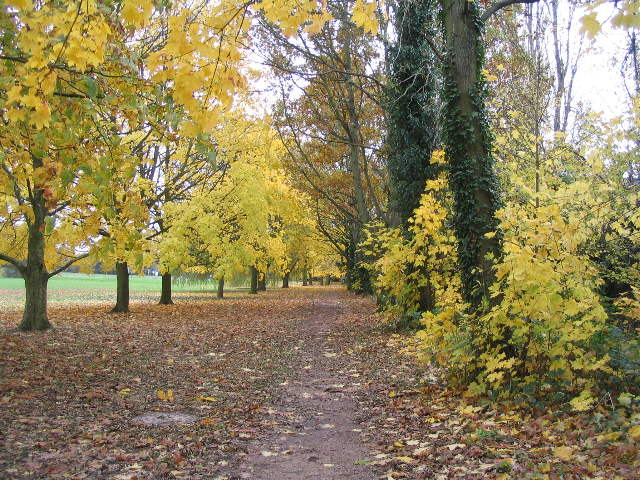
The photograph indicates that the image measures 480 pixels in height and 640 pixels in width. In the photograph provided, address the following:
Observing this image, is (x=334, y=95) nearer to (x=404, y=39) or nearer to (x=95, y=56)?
(x=404, y=39)

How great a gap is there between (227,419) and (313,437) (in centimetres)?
106

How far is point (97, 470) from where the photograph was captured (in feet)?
13.0

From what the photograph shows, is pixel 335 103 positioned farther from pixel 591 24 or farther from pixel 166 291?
pixel 591 24

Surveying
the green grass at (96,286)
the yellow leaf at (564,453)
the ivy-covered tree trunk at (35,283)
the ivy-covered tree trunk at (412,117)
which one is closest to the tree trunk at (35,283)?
the ivy-covered tree trunk at (35,283)

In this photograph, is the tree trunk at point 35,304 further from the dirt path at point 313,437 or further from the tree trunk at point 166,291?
the tree trunk at point 166,291

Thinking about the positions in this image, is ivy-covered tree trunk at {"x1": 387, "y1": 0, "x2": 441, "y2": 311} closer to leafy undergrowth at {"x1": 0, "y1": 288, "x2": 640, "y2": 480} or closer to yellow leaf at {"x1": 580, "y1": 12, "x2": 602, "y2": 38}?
leafy undergrowth at {"x1": 0, "y1": 288, "x2": 640, "y2": 480}

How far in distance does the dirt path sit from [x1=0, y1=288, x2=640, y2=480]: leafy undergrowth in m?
0.14

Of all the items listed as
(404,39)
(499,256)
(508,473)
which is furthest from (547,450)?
(404,39)

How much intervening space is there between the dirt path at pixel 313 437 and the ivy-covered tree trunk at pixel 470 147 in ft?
6.97

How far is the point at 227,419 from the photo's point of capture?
5.48m

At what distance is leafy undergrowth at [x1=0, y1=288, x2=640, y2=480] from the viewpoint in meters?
3.88

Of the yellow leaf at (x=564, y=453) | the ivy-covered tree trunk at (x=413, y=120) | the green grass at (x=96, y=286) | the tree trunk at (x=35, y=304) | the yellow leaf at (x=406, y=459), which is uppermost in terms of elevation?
the ivy-covered tree trunk at (x=413, y=120)

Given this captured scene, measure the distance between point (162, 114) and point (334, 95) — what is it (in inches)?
437

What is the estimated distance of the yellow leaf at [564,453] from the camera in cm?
368
